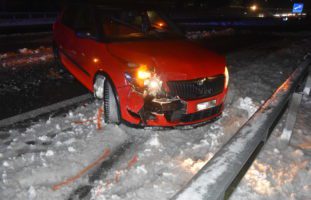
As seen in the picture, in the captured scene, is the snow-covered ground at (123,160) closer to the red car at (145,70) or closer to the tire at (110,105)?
the tire at (110,105)

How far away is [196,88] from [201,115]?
1.41 feet

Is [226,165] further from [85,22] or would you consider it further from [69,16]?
[69,16]

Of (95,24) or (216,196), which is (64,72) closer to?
(95,24)

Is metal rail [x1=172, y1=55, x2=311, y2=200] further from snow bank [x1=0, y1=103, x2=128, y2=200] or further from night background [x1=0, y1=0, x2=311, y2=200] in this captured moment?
snow bank [x1=0, y1=103, x2=128, y2=200]

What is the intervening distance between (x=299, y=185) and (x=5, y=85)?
19.4 ft

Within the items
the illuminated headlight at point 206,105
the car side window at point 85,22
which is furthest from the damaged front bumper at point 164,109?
the car side window at point 85,22

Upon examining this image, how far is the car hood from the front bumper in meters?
0.35

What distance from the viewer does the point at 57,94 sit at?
19.1 ft

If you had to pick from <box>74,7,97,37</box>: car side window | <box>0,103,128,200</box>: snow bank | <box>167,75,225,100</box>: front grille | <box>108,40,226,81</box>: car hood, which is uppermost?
<box>74,7,97,37</box>: car side window

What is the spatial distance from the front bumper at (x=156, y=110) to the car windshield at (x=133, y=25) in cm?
126

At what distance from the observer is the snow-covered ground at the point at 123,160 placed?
3.03 meters

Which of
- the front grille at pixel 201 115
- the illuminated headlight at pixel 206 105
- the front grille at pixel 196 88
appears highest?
the front grille at pixel 196 88

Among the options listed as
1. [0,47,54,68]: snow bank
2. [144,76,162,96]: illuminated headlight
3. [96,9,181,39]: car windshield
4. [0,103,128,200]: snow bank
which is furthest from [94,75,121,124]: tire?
[0,47,54,68]: snow bank

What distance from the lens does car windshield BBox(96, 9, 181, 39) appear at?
4.67 metres
